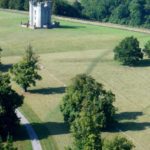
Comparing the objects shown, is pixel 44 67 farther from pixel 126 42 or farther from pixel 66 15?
pixel 66 15

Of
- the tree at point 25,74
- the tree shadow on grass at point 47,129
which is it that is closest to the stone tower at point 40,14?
the tree at point 25,74

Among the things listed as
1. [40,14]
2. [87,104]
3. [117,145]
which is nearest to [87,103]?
[87,104]

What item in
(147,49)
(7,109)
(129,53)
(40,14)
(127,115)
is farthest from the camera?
(40,14)

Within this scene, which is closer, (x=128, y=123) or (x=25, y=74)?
(x=128, y=123)

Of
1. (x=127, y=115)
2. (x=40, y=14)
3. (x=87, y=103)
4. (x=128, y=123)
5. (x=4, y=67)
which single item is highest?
(x=40, y=14)

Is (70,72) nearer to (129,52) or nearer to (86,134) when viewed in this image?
(129,52)
